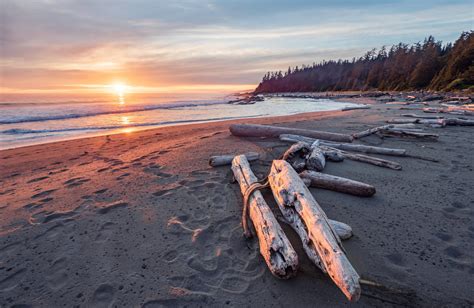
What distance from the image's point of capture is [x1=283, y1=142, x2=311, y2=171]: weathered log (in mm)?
4486

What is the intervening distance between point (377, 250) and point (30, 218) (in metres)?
4.52

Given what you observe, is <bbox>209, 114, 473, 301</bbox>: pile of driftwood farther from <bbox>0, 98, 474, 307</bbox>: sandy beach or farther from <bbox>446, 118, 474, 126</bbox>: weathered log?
<bbox>446, 118, 474, 126</bbox>: weathered log

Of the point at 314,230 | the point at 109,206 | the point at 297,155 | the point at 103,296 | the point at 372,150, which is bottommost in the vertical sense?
the point at 103,296

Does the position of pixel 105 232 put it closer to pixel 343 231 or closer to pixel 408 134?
pixel 343 231

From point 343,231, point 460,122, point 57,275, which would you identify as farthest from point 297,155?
point 460,122

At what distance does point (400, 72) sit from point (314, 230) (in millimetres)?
63766

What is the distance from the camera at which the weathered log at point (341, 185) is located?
3.56 meters

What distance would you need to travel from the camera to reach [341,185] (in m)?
Answer: 3.68

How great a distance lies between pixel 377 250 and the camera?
2520 millimetres

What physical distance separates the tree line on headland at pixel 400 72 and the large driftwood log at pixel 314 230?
1332 inches

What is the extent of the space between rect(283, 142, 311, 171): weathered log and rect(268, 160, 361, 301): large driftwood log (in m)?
1.11

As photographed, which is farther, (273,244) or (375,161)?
(375,161)

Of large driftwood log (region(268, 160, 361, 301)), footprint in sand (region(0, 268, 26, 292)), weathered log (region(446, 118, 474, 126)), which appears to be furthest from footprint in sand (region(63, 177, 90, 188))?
weathered log (region(446, 118, 474, 126))

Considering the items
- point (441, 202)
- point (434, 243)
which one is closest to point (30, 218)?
point (434, 243)
